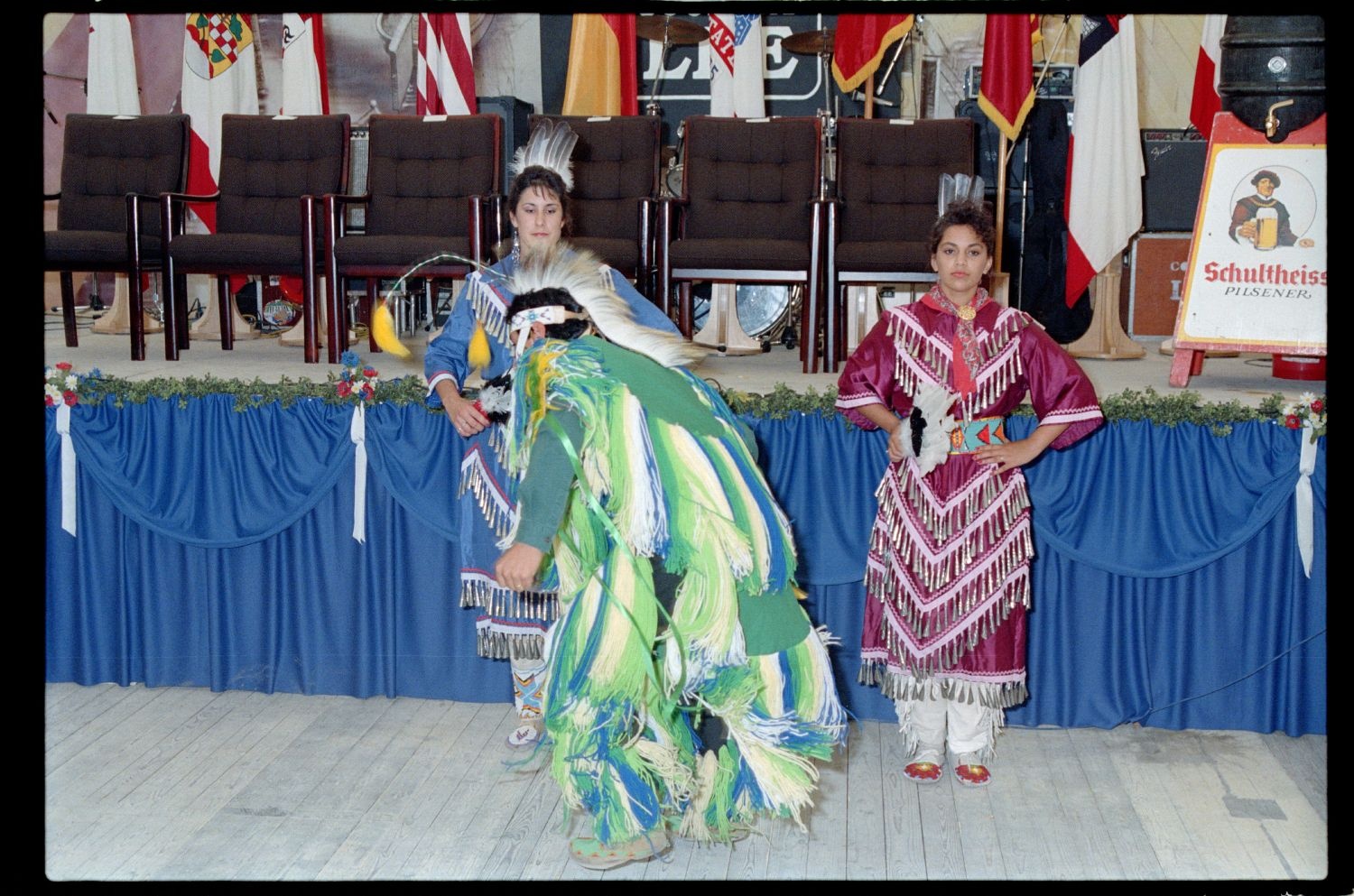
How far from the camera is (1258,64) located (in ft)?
14.2

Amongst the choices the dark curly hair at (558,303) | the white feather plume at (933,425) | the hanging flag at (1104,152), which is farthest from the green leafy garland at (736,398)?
the hanging flag at (1104,152)

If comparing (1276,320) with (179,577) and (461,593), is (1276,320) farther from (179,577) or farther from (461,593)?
(179,577)

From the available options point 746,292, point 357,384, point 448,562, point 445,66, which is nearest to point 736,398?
point 448,562

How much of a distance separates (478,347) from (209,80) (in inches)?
190

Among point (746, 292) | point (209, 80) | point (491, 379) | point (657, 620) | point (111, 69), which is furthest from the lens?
point (111, 69)

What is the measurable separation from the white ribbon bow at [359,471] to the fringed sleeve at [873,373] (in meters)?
1.42

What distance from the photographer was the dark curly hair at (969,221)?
3127 millimetres

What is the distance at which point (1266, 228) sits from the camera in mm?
4285

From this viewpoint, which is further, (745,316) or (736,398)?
(745,316)

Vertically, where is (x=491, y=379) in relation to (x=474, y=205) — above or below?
below

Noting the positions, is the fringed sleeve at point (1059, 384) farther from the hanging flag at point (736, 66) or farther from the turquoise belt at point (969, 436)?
the hanging flag at point (736, 66)

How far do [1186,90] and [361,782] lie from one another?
7011 mm

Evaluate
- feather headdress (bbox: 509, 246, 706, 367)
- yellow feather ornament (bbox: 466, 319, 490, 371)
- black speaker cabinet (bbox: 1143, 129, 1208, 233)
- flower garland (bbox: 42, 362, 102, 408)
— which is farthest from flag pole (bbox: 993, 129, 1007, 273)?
flower garland (bbox: 42, 362, 102, 408)

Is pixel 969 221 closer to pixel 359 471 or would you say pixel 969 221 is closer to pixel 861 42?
pixel 359 471
